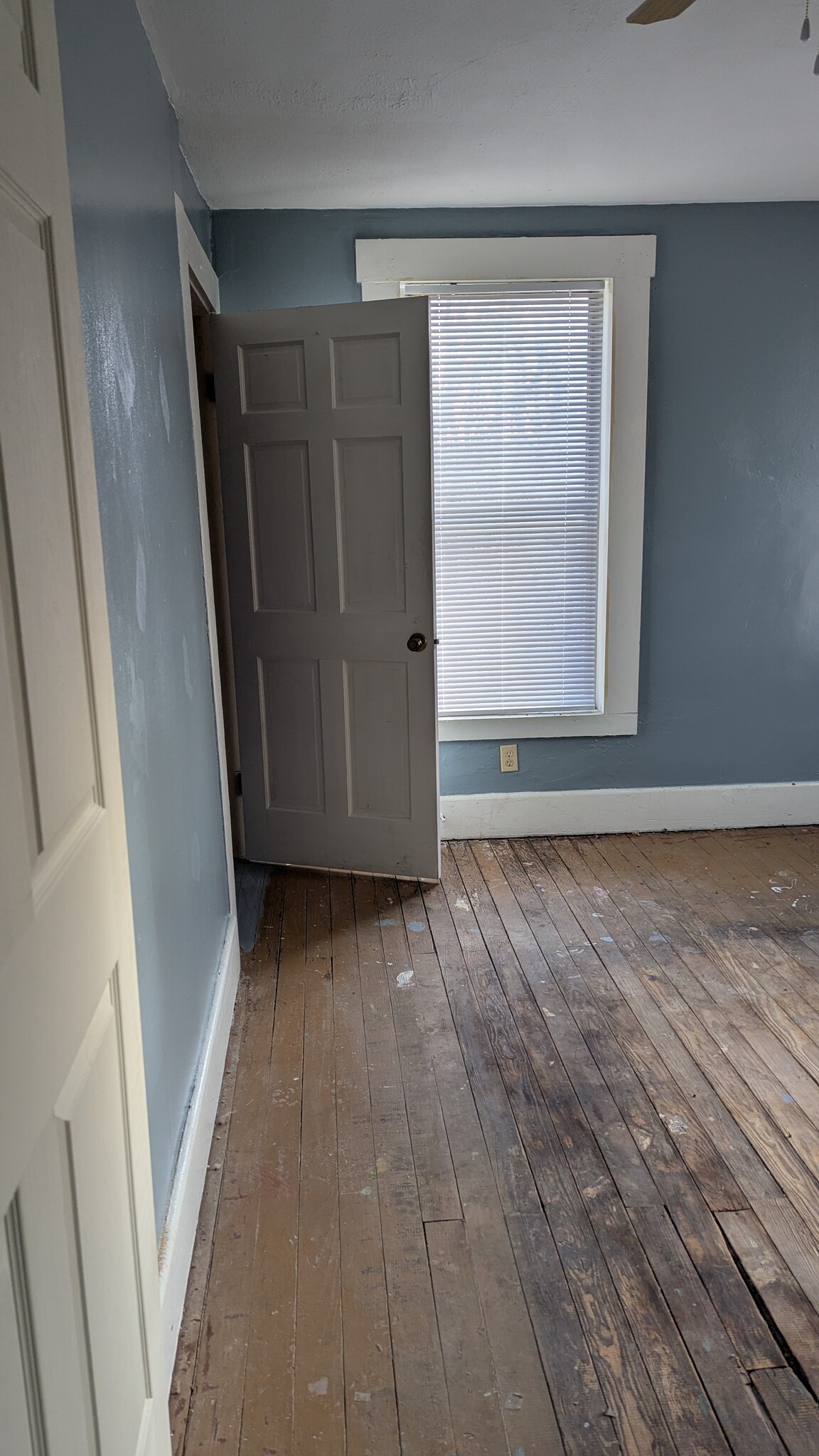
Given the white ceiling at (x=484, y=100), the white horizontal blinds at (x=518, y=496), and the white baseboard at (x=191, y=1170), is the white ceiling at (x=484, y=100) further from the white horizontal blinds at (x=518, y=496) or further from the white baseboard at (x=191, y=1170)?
the white baseboard at (x=191, y=1170)

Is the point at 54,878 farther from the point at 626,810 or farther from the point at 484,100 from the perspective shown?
the point at 626,810

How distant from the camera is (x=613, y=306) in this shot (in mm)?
3754

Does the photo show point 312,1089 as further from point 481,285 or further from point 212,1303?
point 481,285

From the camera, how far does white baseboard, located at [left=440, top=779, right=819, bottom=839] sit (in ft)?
13.6

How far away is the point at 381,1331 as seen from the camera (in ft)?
5.50

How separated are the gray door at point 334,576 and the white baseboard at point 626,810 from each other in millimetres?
537

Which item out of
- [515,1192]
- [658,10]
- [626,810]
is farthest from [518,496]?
[515,1192]

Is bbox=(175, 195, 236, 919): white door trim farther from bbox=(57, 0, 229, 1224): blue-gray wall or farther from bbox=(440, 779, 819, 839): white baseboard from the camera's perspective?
bbox=(440, 779, 819, 839): white baseboard

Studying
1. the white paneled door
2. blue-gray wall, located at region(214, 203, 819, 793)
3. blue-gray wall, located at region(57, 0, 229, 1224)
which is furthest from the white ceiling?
the white paneled door

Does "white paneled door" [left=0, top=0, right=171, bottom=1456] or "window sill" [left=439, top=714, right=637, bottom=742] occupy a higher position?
"white paneled door" [left=0, top=0, right=171, bottom=1456]

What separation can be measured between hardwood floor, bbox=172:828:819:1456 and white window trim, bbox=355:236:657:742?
119 cm

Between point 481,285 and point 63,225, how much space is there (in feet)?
9.89

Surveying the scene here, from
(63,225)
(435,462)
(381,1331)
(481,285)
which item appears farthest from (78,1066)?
(481,285)

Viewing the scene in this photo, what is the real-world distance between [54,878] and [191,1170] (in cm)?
124
